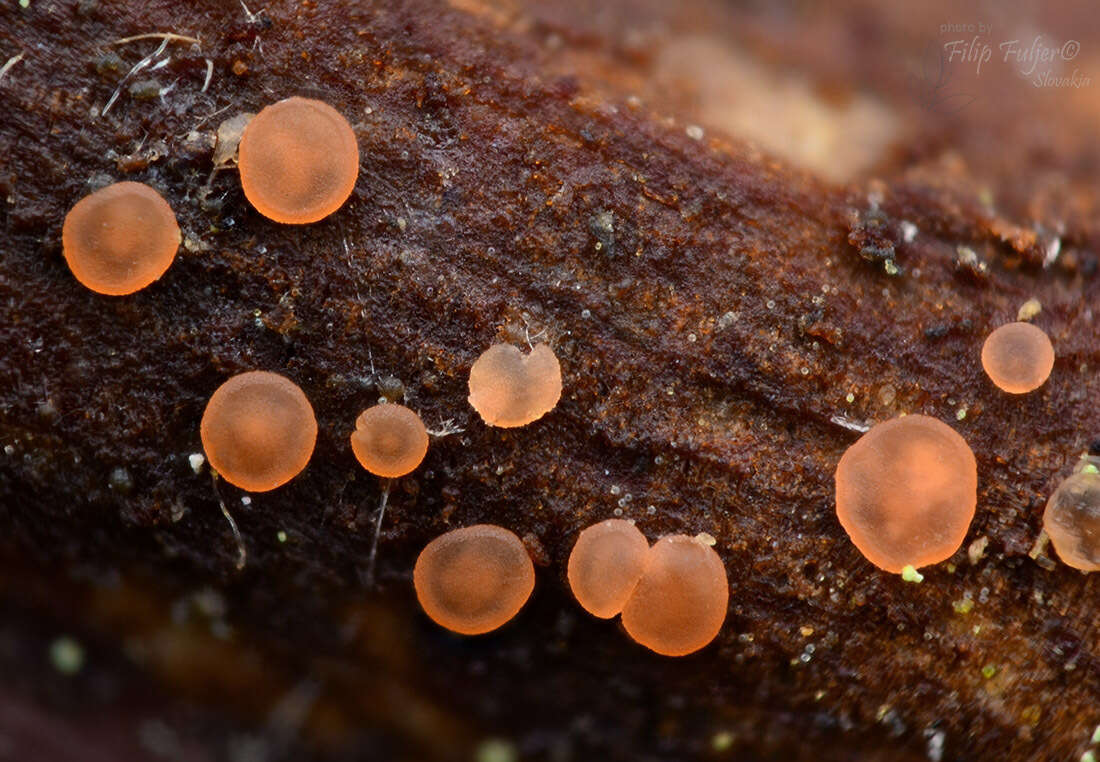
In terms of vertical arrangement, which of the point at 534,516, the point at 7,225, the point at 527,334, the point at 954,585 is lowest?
the point at 954,585

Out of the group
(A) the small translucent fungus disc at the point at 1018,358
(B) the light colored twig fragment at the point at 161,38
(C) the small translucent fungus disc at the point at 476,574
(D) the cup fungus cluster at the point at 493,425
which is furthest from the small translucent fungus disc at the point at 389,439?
(A) the small translucent fungus disc at the point at 1018,358

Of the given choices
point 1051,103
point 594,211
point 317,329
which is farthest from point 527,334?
point 1051,103

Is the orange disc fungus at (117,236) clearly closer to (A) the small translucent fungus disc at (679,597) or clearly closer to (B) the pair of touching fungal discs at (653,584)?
(B) the pair of touching fungal discs at (653,584)

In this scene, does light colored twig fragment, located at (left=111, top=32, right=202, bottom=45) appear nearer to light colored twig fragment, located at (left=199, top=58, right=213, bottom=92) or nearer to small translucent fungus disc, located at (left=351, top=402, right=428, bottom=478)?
light colored twig fragment, located at (left=199, top=58, right=213, bottom=92)

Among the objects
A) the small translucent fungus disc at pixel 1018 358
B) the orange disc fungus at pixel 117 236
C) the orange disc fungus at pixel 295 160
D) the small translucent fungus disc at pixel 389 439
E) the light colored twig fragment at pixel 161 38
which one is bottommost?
the small translucent fungus disc at pixel 389 439

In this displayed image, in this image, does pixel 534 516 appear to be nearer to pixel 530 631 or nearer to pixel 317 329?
pixel 530 631

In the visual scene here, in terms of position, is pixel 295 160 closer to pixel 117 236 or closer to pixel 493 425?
pixel 117 236

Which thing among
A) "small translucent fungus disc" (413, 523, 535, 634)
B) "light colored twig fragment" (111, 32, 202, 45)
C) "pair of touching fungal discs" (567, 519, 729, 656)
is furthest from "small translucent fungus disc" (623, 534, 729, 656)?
"light colored twig fragment" (111, 32, 202, 45)
